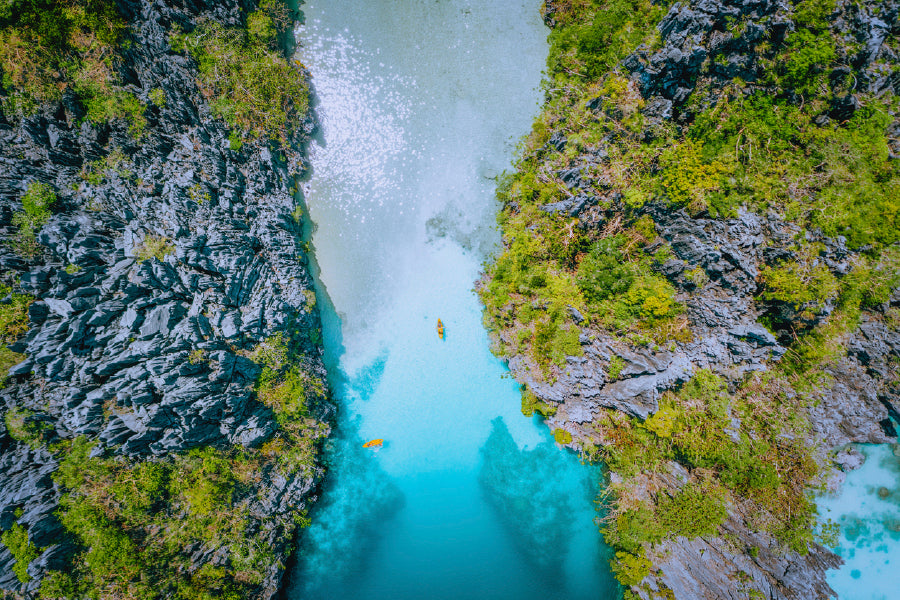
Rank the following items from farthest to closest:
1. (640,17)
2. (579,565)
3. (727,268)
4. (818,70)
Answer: (579,565) → (640,17) → (727,268) → (818,70)

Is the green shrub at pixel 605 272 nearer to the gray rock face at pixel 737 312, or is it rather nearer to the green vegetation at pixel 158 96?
the gray rock face at pixel 737 312

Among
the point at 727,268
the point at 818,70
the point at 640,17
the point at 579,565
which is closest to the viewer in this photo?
the point at 818,70

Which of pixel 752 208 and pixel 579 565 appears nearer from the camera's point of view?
pixel 752 208

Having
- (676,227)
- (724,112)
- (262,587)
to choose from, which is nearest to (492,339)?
(676,227)

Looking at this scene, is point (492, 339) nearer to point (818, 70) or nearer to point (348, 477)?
point (348, 477)

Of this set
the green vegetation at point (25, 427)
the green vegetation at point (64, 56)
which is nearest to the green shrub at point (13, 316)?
the green vegetation at point (25, 427)

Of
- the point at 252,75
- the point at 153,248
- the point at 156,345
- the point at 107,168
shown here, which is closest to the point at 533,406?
the point at 156,345
